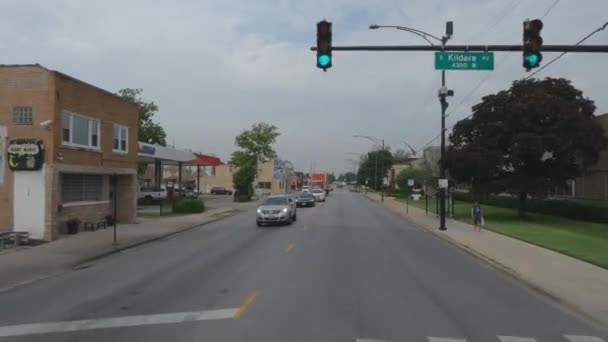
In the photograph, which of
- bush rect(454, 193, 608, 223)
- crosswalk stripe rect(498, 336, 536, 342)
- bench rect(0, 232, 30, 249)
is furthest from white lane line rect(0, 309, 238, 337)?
bush rect(454, 193, 608, 223)

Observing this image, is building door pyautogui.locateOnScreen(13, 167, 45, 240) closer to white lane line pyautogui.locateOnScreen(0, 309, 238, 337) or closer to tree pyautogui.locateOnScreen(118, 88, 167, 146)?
white lane line pyautogui.locateOnScreen(0, 309, 238, 337)

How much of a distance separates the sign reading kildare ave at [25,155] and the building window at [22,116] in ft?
2.61

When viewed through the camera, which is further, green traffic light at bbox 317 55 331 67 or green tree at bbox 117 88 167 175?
green tree at bbox 117 88 167 175

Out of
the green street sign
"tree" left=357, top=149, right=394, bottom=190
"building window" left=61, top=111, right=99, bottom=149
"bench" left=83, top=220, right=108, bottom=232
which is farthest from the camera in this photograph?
"tree" left=357, top=149, right=394, bottom=190

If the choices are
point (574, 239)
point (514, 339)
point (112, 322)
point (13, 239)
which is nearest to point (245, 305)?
point (112, 322)

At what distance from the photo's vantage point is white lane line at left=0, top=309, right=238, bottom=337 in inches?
322

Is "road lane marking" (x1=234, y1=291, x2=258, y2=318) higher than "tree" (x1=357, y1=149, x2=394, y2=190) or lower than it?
lower

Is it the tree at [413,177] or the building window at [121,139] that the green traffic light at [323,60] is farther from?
the tree at [413,177]

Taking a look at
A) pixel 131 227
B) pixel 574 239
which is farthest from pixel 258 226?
pixel 574 239

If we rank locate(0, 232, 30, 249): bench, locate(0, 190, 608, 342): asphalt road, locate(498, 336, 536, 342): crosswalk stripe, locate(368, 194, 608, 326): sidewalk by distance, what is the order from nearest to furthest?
1. locate(498, 336, 536, 342): crosswalk stripe
2. locate(0, 190, 608, 342): asphalt road
3. locate(368, 194, 608, 326): sidewalk
4. locate(0, 232, 30, 249): bench

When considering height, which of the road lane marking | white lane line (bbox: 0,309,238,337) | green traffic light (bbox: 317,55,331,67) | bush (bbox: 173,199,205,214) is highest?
green traffic light (bbox: 317,55,331,67)

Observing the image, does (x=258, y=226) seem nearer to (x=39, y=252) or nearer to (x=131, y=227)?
(x=131, y=227)

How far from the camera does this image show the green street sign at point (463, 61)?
46.9 ft

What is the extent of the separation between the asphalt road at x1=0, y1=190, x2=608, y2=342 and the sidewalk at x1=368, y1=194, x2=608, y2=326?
16.3 inches
